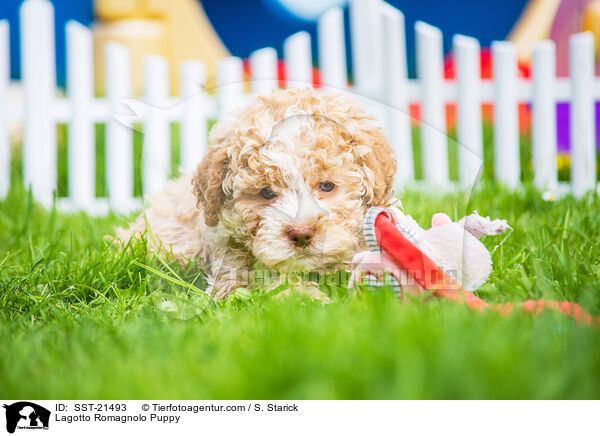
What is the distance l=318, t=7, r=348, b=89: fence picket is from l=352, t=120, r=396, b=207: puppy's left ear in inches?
134

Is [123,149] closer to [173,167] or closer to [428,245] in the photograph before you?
[173,167]

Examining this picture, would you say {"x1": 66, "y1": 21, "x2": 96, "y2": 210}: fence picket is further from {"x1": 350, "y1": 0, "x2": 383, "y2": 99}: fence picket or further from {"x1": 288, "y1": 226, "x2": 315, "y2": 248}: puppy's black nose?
{"x1": 288, "y1": 226, "x2": 315, "y2": 248}: puppy's black nose

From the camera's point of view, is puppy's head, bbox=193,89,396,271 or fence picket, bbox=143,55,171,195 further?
fence picket, bbox=143,55,171,195

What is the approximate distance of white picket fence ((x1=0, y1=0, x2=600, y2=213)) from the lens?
523cm

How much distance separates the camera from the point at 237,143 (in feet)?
7.41

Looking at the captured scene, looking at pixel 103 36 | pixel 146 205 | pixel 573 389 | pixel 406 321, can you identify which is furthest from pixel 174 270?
pixel 103 36

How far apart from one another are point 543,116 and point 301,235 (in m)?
4.12

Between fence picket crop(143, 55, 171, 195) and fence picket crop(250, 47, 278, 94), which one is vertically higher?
fence picket crop(250, 47, 278, 94)

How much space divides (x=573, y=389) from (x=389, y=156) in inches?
45.9
